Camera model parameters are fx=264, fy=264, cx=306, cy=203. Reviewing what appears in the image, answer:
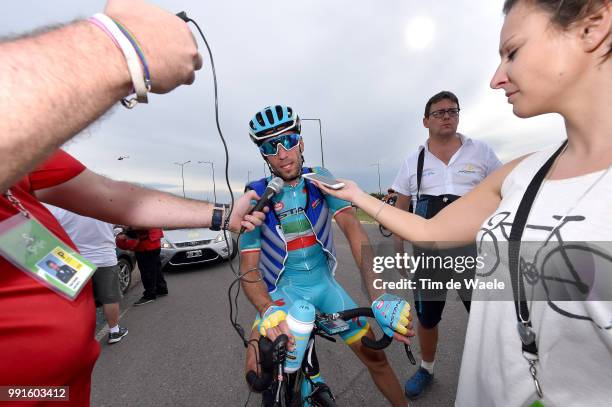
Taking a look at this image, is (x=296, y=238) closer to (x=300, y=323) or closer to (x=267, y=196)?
(x=267, y=196)

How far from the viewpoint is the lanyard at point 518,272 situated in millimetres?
1033

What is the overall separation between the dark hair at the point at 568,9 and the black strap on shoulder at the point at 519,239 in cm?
53

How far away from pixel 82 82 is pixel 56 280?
936 mm

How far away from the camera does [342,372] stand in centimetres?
328

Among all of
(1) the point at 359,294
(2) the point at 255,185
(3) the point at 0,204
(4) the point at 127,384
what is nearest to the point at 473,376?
(2) the point at 255,185

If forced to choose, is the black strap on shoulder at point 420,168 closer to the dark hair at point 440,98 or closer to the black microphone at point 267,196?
the dark hair at point 440,98

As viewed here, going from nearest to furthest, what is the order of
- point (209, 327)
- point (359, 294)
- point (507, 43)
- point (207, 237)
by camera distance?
point (507, 43) < point (209, 327) < point (359, 294) < point (207, 237)

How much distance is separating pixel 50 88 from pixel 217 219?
1397mm

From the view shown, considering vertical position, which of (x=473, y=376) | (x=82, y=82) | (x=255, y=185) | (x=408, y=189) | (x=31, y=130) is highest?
(x=82, y=82)

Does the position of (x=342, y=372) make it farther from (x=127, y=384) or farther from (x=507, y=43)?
(x=507, y=43)

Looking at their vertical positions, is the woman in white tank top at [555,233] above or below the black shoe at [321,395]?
above

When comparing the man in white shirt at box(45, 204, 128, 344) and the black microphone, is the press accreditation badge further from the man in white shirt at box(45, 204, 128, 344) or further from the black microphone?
the man in white shirt at box(45, 204, 128, 344)

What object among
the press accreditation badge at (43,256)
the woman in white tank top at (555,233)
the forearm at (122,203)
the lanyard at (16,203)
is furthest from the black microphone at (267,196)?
the woman in white tank top at (555,233)

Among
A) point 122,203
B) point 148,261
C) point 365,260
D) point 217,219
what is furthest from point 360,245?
point 148,261
